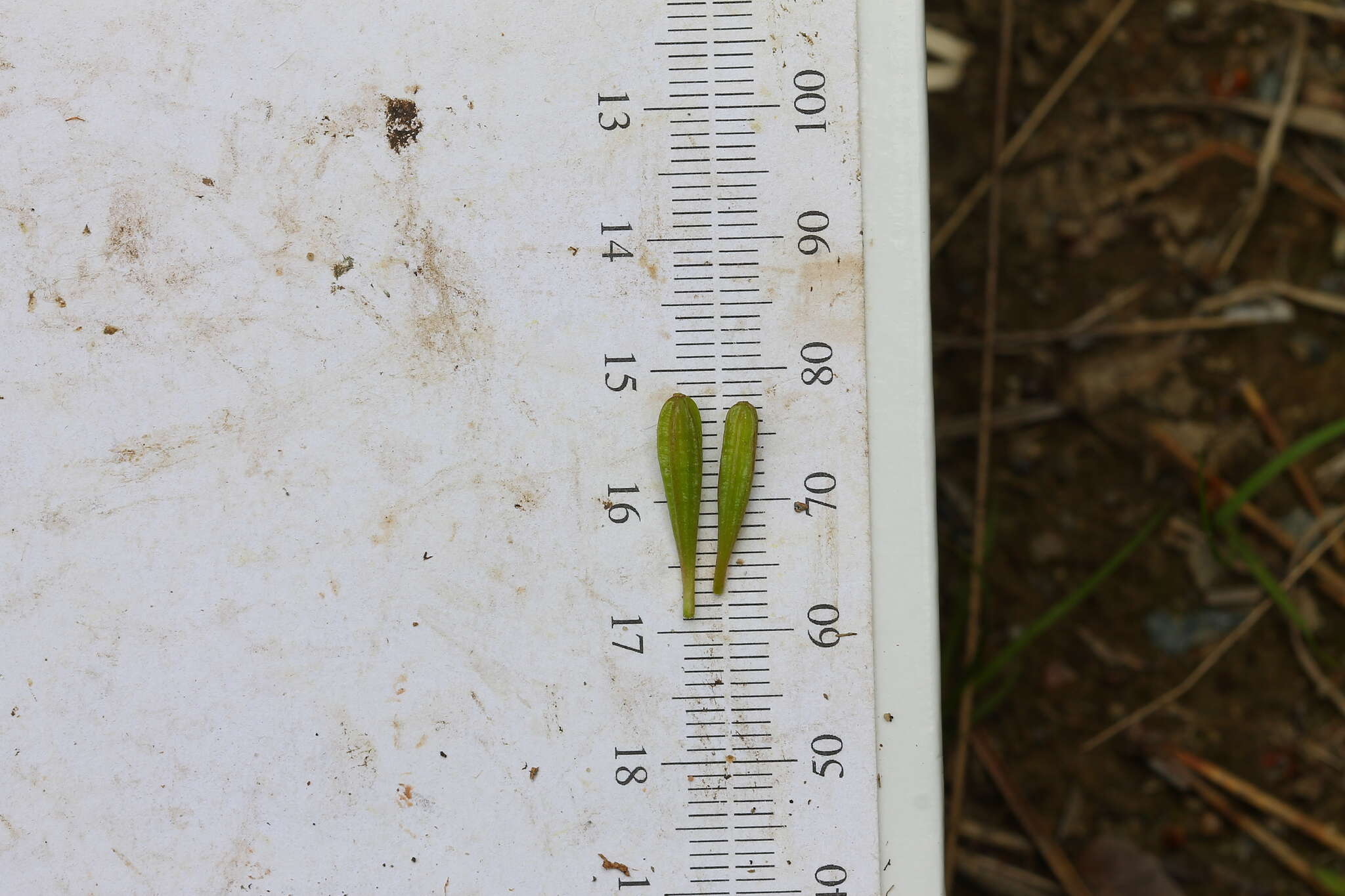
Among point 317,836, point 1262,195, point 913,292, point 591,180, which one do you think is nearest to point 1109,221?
point 1262,195

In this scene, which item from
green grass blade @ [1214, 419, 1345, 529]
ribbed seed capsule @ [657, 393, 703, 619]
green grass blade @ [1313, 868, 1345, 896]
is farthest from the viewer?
green grass blade @ [1313, 868, 1345, 896]

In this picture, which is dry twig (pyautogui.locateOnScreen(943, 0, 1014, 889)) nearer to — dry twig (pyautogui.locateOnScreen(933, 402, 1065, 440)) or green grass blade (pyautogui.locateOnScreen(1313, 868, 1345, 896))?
dry twig (pyautogui.locateOnScreen(933, 402, 1065, 440))

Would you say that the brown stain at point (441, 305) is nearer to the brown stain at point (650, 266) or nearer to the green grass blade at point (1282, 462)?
the brown stain at point (650, 266)

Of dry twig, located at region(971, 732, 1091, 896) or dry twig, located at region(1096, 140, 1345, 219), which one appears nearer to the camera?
dry twig, located at region(971, 732, 1091, 896)

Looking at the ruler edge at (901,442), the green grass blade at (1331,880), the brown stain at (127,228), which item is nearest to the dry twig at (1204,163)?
the ruler edge at (901,442)

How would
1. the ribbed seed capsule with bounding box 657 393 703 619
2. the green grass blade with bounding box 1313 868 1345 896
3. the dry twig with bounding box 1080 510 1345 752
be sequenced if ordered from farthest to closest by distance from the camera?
the dry twig with bounding box 1080 510 1345 752
the green grass blade with bounding box 1313 868 1345 896
the ribbed seed capsule with bounding box 657 393 703 619

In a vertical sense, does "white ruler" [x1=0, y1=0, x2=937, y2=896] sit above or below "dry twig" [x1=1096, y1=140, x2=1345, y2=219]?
below

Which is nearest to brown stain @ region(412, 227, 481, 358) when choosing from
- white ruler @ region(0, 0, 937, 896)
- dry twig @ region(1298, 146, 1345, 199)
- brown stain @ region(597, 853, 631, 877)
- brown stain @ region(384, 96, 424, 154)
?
white ruler @ region(0, 0, 937, 896)
